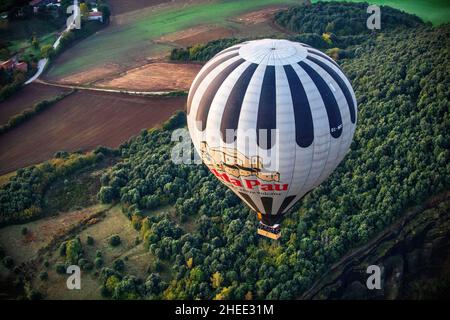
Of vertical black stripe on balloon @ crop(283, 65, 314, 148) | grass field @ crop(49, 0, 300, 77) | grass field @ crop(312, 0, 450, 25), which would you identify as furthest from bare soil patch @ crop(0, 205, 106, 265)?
grass field @ crop(312, 0, 450, 25)

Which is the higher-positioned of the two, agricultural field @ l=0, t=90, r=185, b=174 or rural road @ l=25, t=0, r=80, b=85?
rural road @ l=25, t=0, r=80, b=85

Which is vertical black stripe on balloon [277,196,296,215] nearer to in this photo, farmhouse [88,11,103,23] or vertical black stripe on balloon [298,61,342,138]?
vertical black stripe on balloon [298,61,342,138]

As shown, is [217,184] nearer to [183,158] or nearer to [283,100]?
[183,158]

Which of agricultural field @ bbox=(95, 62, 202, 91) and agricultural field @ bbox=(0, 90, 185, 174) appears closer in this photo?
agricultural field @ bbox=(0, 90, 185, 174)

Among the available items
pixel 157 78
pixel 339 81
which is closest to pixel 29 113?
pixel 157 78

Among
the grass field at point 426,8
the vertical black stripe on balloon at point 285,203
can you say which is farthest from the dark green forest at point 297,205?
the grass field at point 426,8

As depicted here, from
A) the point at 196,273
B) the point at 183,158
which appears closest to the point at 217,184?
the point at 183,158
